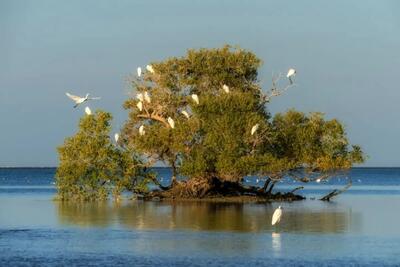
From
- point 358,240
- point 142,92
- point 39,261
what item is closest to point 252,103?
point 142,92

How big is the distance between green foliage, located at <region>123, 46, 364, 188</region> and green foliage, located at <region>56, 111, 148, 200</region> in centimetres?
106

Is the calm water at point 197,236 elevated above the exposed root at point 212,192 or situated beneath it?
situated beneath

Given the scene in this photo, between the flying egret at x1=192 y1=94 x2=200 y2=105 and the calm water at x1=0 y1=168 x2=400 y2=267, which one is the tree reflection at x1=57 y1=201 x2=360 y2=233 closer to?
the calm water at x1=0 y1=168 x2=400 y2=267

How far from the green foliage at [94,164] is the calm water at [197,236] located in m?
2.55

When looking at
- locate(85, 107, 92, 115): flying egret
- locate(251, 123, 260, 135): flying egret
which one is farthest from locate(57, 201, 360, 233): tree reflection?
locate(85, 107, 92, 115): flying egret

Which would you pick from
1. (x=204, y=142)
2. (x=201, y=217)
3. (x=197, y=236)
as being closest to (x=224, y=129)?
(x=204, y=142)

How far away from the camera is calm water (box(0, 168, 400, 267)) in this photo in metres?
23.1

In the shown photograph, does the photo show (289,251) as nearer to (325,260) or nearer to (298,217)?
(325,260)

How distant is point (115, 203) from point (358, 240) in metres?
19.1

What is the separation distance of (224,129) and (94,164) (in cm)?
601

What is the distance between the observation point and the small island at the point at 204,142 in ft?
144

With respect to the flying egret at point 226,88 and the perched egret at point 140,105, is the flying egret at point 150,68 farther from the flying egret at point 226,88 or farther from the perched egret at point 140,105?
the flying egret at point 226,88

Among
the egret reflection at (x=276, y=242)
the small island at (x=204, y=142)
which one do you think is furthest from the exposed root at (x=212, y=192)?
the egret reflection at (x=276, y=242)

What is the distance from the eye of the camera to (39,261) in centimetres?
2256
